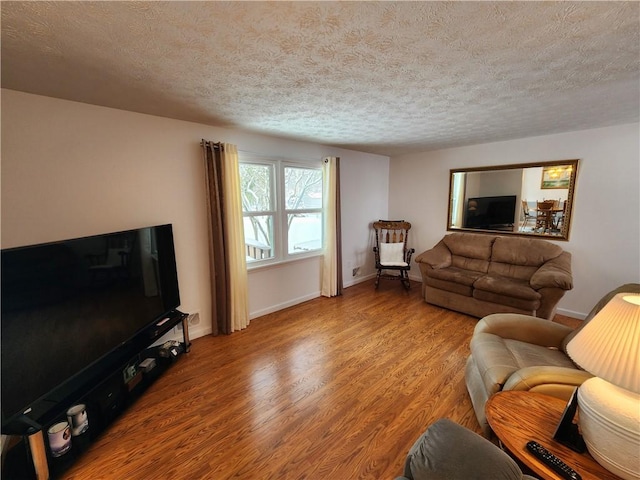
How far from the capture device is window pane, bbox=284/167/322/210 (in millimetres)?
3809

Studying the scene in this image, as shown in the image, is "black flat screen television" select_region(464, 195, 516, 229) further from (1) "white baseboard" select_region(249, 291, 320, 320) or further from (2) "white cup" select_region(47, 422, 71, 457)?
(2) "white cup" select_region(47, 422, 71, 457)

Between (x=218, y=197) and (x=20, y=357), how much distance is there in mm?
1923

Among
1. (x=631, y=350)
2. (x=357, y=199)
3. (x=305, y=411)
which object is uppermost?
(x=357, y=199)

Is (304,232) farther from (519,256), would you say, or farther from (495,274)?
(519,256)

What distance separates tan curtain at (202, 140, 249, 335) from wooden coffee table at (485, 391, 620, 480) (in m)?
2.57

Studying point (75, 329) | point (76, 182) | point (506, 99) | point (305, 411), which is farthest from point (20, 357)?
point (506, 99)

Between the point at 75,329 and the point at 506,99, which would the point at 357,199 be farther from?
the point at 75,329

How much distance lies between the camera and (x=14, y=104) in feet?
6.22

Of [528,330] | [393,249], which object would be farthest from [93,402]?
[393,249]

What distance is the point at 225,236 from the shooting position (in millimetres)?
3037

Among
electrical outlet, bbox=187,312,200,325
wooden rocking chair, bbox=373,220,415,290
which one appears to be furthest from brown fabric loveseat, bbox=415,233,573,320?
electrical outlet, bbox=187,312,200,325

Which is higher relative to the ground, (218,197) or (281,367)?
(218,197)

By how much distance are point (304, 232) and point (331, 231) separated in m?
0.42

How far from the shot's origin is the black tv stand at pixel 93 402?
139cm
